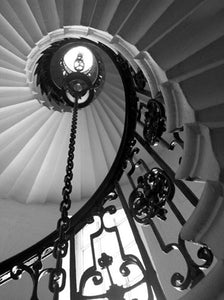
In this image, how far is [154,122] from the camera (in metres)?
2.65

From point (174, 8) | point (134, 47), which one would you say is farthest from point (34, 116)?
point (174, 8)

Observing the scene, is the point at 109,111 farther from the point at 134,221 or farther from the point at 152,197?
the point at 152,197

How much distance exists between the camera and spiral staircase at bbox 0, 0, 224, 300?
1.86 metres

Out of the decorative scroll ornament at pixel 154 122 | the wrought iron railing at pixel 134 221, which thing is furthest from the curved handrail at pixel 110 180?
the decorative scroll ornament at pixel 154 122

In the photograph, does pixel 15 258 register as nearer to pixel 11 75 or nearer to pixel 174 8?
pixel 174 8

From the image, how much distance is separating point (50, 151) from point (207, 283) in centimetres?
511

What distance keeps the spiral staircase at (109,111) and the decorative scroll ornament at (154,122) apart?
109 mm

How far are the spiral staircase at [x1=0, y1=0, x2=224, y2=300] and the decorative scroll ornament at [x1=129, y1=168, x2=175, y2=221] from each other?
109 millimetres

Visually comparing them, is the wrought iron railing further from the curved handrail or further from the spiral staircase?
the spiral staircase

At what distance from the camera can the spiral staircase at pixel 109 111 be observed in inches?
73.3

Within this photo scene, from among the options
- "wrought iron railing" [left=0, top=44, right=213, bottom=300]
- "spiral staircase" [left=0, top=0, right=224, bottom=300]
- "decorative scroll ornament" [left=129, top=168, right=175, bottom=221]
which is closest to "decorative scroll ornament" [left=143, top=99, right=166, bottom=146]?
"wrought iron railing" [left=0, top=44, right=213, bottom=300]

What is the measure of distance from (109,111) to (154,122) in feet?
12.7

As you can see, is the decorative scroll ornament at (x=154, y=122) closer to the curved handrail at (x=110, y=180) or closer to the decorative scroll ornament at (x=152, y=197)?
the curved handrail at (x=110, y=180)

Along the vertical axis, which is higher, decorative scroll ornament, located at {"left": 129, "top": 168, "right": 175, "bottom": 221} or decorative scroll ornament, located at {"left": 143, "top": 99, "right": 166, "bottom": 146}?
decorative scroll ornament, located at {"left": 143, "top": 99, "right": 166, "bottom": 146}
